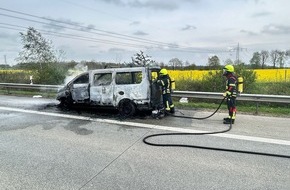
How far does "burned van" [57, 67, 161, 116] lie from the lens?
8.26 m

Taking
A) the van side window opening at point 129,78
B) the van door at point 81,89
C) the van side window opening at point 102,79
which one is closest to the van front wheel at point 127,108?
the van side window opening at point 129,78

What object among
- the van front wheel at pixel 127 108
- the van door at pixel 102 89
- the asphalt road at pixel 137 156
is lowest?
the asphalt road at pixel 137 156

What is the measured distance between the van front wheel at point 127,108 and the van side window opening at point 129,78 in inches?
27.0

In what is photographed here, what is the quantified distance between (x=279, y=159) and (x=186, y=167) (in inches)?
73.5

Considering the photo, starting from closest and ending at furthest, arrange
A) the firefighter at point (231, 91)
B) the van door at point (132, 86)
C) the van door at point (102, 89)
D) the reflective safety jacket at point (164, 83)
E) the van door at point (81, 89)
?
the firefighter at point (231, 91)
the van door at point (132, 86)
the reflective safety jacket at point (164, 83)
the van door at point (102, 89)
the van door at point (81, 89)

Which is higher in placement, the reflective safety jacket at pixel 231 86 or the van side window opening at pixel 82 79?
the van side window opening at pixel 82 79

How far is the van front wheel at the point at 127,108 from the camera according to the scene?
848 centimetres

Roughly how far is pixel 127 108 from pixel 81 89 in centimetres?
202

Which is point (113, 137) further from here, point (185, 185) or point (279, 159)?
point (279, 159)

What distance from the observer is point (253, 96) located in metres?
9.14

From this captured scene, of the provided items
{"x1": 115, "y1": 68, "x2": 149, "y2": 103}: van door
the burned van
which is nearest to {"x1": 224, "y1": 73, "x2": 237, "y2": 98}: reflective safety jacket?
the burned van

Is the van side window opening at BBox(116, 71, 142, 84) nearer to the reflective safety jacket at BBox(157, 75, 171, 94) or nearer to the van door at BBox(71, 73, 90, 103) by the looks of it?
the reflective safety jacket at BBox(157, 75, 171, 94)

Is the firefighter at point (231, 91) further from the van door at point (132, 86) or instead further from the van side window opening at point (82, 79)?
the van side window opening at point (82, 79)

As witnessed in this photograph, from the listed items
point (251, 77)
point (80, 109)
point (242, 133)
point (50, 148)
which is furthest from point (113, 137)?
point (251, 77)
